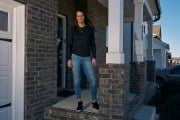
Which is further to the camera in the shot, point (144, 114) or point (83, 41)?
point (144, 114)

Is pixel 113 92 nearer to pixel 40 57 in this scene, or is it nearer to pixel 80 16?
pixel 80 16

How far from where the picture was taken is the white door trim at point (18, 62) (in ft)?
18.9

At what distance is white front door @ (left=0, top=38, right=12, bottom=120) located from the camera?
550cm

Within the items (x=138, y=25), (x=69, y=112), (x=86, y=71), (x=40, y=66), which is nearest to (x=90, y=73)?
(x=86, y=71)

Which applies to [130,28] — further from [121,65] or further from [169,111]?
[121,65]

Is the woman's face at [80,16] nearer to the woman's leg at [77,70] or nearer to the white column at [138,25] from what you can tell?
the woman's leg at [77,70]

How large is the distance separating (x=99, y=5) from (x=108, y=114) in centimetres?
626

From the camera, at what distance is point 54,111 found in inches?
254

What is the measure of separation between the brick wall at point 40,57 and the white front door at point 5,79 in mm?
320

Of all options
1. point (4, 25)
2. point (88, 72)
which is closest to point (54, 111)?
point (88, 72)

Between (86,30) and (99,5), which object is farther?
(99,5)

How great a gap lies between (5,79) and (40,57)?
0.98 metres

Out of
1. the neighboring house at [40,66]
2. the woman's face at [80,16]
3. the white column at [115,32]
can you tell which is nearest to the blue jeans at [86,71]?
the neighboring house at [40,66]

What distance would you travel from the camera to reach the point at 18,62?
227 inches
